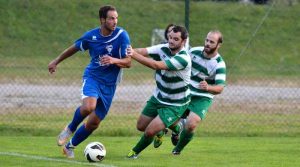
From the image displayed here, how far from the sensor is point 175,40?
10.3 metres

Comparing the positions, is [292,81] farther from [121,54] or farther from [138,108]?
[121,54]

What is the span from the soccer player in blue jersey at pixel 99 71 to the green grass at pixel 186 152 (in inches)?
17.0

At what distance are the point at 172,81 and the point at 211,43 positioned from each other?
2.93ft

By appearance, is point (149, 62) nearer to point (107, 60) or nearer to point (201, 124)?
point (107, 60)

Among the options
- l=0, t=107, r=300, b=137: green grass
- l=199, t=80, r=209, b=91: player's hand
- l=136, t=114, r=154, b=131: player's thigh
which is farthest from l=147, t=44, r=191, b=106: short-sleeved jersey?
l=0, t=107, r=300, b=137: green grass

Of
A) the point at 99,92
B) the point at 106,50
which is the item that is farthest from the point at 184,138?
the point at 106,50

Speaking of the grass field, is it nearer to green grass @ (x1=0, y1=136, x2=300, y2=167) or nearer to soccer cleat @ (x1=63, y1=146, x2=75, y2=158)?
green grass @ (x1=0, y1=136, x2=300, y2=167)

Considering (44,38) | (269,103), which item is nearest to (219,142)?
(269,103)

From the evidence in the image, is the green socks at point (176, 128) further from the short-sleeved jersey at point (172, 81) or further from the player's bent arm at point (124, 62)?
the player's bent arm at point (124, 62)

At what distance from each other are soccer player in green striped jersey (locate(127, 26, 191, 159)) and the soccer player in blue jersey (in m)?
0.36

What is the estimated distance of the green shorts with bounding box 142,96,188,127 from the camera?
1051 cm

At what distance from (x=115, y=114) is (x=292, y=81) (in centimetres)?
698

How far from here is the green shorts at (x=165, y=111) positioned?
10.5 meters

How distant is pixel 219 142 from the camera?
1345cm
